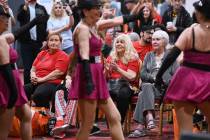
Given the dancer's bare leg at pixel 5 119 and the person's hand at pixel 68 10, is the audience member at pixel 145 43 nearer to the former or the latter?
the person's hand at pixel 68 10

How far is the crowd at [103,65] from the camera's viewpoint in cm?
547

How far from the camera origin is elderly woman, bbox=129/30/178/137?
26.8 feet

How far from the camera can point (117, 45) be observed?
28.1 feet

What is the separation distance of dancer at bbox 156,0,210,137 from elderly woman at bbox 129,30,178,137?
2523 millimetres

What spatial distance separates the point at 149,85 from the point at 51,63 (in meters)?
1.53

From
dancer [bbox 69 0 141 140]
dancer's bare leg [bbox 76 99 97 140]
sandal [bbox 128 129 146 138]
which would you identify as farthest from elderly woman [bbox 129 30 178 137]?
dancer's bare leg [bbox 76 99 97 140]

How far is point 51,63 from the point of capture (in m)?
8.85

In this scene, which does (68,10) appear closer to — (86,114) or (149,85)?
(149,85)

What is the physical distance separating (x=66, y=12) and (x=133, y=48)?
180cm

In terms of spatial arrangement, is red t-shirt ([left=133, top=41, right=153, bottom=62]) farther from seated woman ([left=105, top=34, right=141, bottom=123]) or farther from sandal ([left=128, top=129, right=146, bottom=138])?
sandal ([left=128, top=129, right=146, bottom=138])

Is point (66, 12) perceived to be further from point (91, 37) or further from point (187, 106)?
point (187, 106)

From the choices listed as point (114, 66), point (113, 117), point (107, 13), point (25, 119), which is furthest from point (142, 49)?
point (25, 119)

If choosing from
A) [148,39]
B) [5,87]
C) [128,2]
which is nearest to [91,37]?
[5,87]

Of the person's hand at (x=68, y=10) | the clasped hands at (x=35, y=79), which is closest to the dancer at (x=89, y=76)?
the clasped hands at (x=35, y=79)
